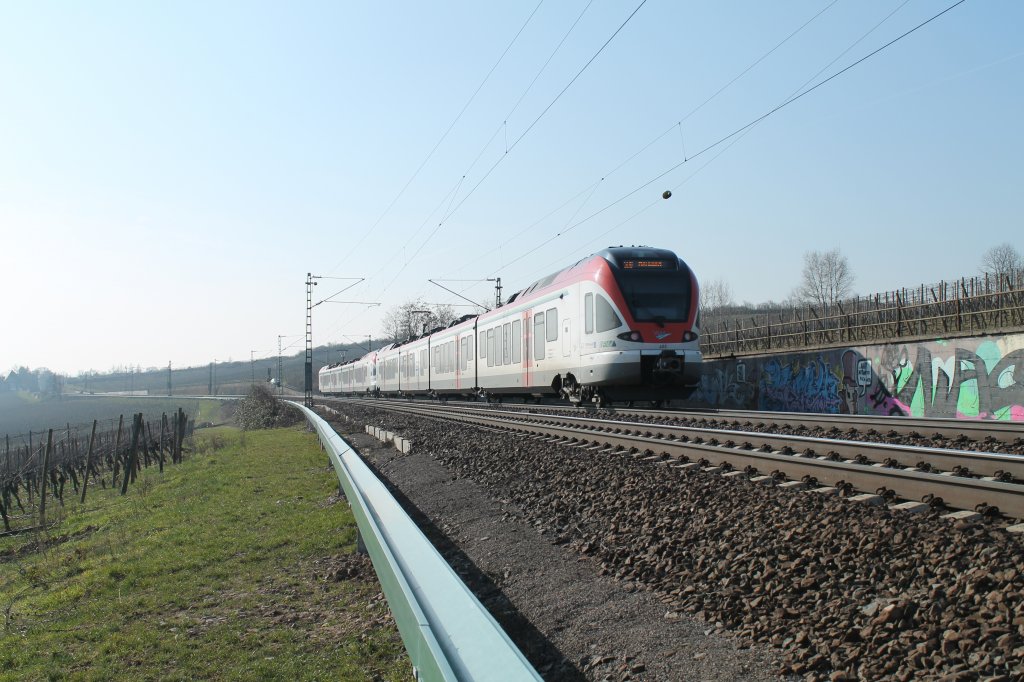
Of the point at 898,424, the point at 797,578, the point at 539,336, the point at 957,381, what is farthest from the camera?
the point at 539,336

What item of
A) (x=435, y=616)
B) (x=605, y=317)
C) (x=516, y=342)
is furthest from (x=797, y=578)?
(x=516, y=342)

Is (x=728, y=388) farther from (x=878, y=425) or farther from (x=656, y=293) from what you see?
(x=878, y=425)

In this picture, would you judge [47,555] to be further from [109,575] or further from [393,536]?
[393,536]

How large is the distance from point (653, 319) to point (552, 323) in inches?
147

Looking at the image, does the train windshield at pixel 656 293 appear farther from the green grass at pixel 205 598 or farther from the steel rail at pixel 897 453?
the green grass at pixel 205 598

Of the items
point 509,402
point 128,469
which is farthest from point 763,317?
point 128,469

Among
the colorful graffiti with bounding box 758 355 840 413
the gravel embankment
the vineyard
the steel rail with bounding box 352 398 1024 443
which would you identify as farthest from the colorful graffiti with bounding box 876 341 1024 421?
the vineyard

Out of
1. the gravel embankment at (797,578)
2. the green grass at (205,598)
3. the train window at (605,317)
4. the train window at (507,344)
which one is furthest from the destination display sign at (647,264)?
the gravel embankment at (797,578)

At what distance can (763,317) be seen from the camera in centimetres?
2836

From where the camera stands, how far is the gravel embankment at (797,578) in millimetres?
3461

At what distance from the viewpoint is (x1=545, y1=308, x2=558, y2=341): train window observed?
19703 mm

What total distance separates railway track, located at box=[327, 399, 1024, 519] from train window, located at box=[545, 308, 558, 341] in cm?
754

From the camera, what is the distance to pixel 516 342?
23.1m

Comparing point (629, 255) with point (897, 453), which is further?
point (629, 255)
